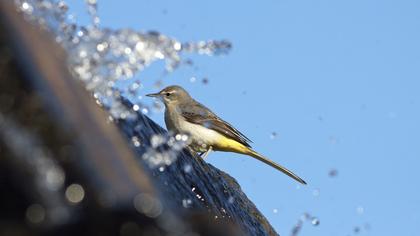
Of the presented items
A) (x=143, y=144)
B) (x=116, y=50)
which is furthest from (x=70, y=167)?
(x=143, y=144)

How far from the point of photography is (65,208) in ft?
9.46

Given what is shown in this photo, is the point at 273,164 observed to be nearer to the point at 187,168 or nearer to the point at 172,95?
the point at 172,95

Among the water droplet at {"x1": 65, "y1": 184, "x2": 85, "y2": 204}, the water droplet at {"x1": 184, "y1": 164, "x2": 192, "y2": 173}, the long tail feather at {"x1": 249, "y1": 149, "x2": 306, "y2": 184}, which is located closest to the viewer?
the water droplet at {"x1": 65, "y1": 184, "x2": 85, "y2": 204}

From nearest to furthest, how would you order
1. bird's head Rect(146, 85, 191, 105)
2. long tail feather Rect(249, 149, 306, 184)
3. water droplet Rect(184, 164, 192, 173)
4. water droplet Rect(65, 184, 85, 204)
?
water droplet Rect(65, 184, 85, 204) → water droplet Rect(184, 164, 192, 173) → long tail feather Rect(249, 149, 306, 184) → bird's head Rect(146, 85, 191, 105)

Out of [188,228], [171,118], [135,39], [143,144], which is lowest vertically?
[188,228]

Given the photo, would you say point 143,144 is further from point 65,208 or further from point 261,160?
point 261,160

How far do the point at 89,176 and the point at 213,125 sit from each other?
497 inches

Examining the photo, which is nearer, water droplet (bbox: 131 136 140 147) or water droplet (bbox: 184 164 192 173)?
water droplet (bbox: 131 136 140 147)

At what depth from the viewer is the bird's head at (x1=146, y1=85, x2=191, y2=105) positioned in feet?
54.2

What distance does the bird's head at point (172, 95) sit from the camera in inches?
651

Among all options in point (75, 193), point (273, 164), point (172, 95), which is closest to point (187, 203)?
point (75, 193)

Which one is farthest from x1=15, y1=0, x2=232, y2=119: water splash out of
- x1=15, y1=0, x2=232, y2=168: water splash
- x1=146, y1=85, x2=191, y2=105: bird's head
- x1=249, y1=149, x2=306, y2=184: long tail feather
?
x1=146, y1=85, x2=191, y2=105: bird's head

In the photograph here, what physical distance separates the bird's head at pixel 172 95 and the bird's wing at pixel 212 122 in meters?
0.52

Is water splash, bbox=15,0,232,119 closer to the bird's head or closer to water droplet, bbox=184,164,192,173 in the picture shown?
water droplet, bbox=184,164,192,173
